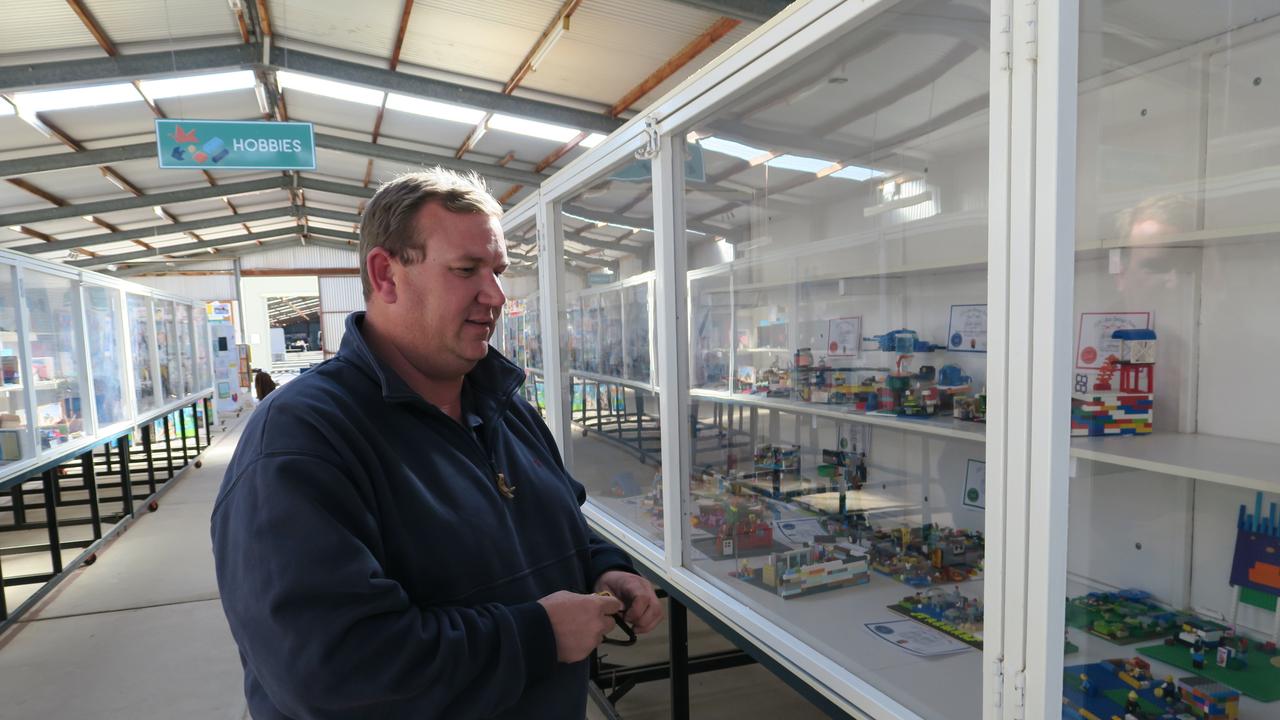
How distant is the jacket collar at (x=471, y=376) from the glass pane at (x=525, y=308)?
215cm

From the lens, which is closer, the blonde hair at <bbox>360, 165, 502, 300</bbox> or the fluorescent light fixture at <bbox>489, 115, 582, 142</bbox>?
the blonde hair at <bbox>360, 165, 502, 300</bbox>

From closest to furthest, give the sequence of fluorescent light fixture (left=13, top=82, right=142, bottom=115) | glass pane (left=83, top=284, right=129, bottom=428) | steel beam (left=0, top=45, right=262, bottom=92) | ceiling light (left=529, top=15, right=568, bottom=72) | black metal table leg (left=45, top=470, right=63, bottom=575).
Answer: black metal table leg (left=45, top=470, right=63, bottom=575) < glass pane (left=83, top=284, right=129, bottom=428) < ceiling light (left=529, top=15, right=568, bottom=72) < steel beam (left=0, top=45, right=262, bottom=92) < fluorescent light fixture (left=13, top=82, right=142, bottom=115)

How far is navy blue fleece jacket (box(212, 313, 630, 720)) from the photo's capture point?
0.85 metres

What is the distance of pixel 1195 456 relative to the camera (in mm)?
1385

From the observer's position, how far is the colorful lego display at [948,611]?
1784 mm

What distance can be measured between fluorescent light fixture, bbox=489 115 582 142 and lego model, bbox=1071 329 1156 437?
303 inches

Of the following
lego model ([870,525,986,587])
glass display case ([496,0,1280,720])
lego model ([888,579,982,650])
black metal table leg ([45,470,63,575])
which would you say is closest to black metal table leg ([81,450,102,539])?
black metal table leg ([45,470,63,575])

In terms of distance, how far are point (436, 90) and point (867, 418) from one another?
672 centimetres

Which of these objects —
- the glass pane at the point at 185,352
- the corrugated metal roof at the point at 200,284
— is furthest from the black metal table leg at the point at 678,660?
the corrugated metal roof at the point at 200,284

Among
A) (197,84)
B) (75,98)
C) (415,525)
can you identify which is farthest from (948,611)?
(75,98)

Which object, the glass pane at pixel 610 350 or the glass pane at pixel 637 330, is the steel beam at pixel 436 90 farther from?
the glass pane at pixel 637 330

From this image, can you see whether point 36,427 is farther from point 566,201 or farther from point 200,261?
point 200,261

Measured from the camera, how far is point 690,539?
2.21 metres

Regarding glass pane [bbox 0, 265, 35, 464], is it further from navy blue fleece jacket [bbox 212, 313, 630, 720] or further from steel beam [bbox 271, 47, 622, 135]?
navy blue fleece jacket [bbox 212, 313, 630, 720]
